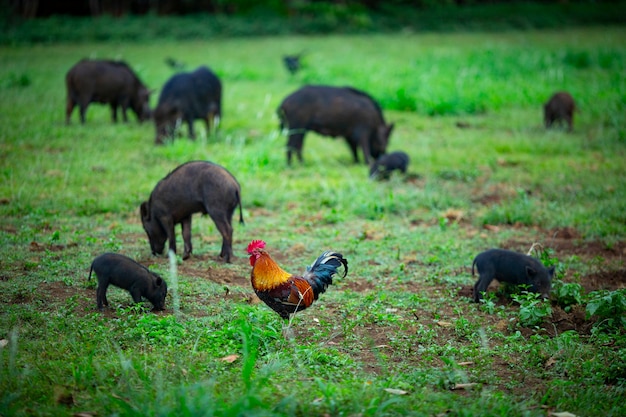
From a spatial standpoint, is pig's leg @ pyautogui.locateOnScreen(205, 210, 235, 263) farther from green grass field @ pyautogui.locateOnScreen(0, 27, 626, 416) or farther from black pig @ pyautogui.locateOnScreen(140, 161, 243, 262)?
green grass field @ pyautogui.locateOnScreen(0, 27, 626, 416)

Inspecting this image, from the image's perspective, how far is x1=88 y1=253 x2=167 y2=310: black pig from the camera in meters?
5.61

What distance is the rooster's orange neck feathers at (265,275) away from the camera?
5.32 meters

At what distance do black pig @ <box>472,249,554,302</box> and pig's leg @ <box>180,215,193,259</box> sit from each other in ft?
9.07

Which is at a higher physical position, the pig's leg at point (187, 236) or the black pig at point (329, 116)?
the black pig at point (329, 116)

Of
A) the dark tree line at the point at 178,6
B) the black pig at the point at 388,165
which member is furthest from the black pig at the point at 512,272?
the dark tree line at the point at 178,6

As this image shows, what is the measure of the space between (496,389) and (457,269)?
102 inches

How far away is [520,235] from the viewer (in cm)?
828

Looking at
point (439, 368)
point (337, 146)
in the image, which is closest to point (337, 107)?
point (337, 146)

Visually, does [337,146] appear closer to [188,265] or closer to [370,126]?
[370,126]

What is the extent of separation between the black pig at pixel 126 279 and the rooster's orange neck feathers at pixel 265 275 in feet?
2.80

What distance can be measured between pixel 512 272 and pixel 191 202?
302 centimetres

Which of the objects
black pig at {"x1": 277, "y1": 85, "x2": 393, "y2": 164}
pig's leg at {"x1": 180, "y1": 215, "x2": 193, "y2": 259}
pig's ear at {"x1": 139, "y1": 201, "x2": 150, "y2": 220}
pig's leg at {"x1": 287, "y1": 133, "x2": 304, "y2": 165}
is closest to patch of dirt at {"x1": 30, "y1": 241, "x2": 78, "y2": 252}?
pig's ear at {"x1": 139, "y1": 201, "x2": 150, "y2": 220}

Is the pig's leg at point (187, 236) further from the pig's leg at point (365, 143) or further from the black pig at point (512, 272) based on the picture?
the pig's leg at point (365, 143)

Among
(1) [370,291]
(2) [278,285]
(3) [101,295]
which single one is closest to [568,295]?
(1) [370,291]
